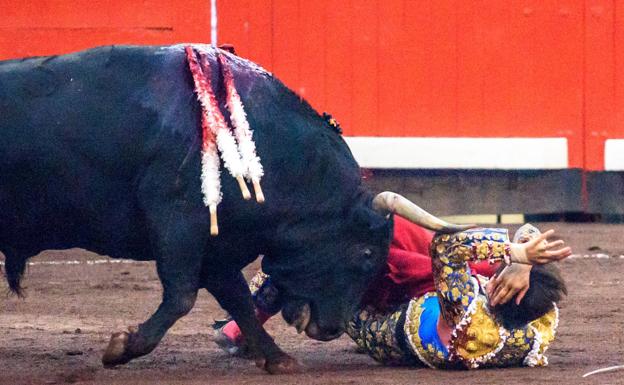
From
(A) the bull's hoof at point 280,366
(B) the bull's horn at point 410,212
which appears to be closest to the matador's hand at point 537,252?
(B) the bull's horn at point 410,212

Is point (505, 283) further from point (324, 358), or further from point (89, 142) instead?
point (89, 142)

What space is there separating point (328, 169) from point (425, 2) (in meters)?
4.21

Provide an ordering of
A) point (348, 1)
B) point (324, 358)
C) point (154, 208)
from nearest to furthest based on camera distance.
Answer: point (154, 208) < point (324, 358) < point (348, 1)

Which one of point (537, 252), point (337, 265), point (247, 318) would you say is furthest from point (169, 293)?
point (537, 252)

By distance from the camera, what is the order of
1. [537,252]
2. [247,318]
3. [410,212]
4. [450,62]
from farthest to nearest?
[450,62] < [247,318] < [410,212] < [537,252]

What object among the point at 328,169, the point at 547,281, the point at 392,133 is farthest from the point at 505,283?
the point at 392,133

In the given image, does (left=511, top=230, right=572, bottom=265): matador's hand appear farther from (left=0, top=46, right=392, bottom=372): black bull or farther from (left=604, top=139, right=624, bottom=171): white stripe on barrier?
(left=604, top=139, right=624, bottom=171): white stripe on barrier

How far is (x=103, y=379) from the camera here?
4402 millimetres

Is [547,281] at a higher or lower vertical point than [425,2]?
lower

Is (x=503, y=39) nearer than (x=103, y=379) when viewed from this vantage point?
No

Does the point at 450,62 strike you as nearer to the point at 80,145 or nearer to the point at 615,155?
the point at 615,155

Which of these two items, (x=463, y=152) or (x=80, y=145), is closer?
(x=80, y=145)

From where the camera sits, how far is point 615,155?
855 cm

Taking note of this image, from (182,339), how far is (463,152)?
3525 millimetres
